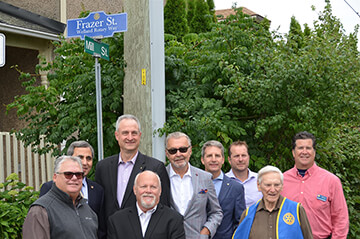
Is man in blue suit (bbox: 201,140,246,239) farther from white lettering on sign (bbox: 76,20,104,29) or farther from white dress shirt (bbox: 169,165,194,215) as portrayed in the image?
white lettering on sign (bbox: 76,20,104,29)

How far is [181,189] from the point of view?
4.56 metres

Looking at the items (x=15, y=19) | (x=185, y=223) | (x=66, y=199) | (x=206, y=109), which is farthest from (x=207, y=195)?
(x=15, y=19)

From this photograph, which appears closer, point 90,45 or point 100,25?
point 90,45

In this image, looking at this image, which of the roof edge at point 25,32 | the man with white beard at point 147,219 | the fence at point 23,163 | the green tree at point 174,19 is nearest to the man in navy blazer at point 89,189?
the man with white beard at point 147,219

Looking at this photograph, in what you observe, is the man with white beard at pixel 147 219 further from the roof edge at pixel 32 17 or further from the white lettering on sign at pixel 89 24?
the roof edge at pixel 32 17

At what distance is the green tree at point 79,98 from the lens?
6.37 meters

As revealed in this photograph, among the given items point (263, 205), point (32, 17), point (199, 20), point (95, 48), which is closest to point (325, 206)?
point (263, 205)

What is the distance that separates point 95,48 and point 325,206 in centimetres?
267

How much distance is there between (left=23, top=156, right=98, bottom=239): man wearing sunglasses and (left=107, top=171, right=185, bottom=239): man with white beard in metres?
0.21

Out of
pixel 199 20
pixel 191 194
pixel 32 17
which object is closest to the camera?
pixel 191 194

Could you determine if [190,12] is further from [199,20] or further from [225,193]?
[225,193]

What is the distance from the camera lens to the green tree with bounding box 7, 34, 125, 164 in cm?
637

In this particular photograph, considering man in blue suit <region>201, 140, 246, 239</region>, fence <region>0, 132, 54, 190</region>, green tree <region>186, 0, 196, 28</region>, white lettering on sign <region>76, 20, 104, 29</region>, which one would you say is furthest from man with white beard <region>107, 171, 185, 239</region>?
green tree <region>186, 0, 196, 28</region>

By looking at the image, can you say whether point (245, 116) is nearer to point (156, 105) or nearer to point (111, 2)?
point (156, 105)
